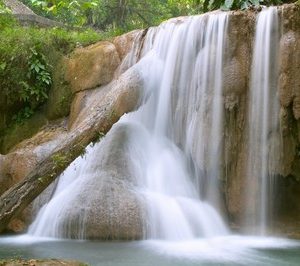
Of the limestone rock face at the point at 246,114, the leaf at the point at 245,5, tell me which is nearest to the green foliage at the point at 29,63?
the leaf at the point at 245,5

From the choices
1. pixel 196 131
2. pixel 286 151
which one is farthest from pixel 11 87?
pixel 286 151

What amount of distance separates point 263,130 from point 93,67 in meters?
3.75

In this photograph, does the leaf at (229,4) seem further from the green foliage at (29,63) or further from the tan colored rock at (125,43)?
the green foliage at (29,63)

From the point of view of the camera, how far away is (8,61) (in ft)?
33.4

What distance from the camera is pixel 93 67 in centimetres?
955

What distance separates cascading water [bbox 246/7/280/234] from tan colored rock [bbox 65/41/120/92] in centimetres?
306

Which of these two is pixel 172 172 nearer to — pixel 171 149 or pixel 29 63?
pixel 171 149

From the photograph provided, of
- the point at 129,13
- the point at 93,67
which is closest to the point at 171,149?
the point at 93,67

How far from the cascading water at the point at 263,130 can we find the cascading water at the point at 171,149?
491 millimetres

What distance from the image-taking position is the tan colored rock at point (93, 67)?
945 cm

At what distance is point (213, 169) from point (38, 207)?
2629 millimetres

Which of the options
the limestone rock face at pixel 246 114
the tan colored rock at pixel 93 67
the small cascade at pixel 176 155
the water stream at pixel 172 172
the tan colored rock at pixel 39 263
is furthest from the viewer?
the tan colored rock at pixel 93 67

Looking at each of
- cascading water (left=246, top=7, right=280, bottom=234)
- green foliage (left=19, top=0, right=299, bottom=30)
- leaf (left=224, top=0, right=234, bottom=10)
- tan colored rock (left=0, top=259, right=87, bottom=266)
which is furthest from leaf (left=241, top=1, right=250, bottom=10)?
green foliage (left=19, top=0, right=299, bottom=30)

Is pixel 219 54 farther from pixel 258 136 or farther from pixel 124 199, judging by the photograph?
pixel 124 199
